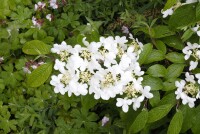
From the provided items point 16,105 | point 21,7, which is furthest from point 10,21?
point 16,105

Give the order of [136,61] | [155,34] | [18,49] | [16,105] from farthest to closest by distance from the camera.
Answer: [18,49] → [16,105] → [155,34] → [136,61]

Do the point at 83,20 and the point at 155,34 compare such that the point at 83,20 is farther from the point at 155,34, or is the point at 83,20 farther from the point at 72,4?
the point at 155,34

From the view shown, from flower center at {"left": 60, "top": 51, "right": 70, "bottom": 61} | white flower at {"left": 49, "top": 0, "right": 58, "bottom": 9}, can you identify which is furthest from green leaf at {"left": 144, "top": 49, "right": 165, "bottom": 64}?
white flower at {"left": 49, "top": 0, "right": 58, "bottom": 9}

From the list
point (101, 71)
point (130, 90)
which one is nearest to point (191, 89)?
point (130, 90)

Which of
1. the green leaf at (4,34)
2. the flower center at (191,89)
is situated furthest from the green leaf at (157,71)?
the green leaf at (4,34)

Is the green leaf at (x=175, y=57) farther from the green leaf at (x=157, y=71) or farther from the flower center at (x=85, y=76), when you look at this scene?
the flower center at (x=85, y=76)

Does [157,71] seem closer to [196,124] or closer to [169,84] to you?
[169,84]

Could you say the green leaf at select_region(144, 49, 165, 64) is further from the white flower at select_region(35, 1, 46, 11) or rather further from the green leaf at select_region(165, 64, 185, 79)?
the white flower at select_region(35, 1, 46, 11)
